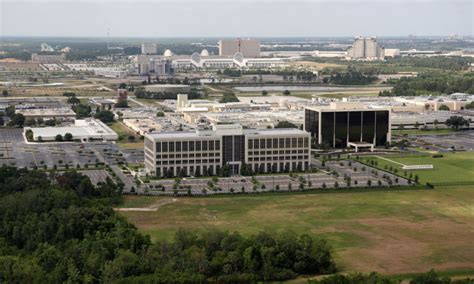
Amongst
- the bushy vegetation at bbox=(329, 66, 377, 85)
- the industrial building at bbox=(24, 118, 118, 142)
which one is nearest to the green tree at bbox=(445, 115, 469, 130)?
the industrial building at bbox=(24, 118, 118, 142)

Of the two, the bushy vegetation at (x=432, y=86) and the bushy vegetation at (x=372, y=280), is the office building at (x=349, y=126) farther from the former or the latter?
the bushy vegetation at (x=432, y=86)

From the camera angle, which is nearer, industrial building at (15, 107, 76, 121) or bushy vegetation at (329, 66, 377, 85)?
industrial building at (15, 107, 76, 121)

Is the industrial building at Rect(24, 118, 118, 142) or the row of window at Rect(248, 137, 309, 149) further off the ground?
the row of window at Rect(248, 137, 309, 149)

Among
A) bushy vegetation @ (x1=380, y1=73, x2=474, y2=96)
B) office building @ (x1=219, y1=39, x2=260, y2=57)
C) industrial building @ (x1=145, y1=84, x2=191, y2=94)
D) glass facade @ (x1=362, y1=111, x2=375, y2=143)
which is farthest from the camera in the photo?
office building @ (x1=219, y1=39, x2=260, y2=57)

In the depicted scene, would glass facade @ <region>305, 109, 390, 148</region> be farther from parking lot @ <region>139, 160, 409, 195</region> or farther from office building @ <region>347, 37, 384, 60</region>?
office building @ <region>347, 37, 384, 60</region>

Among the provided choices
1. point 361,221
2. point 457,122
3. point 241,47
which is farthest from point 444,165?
point 241,47
